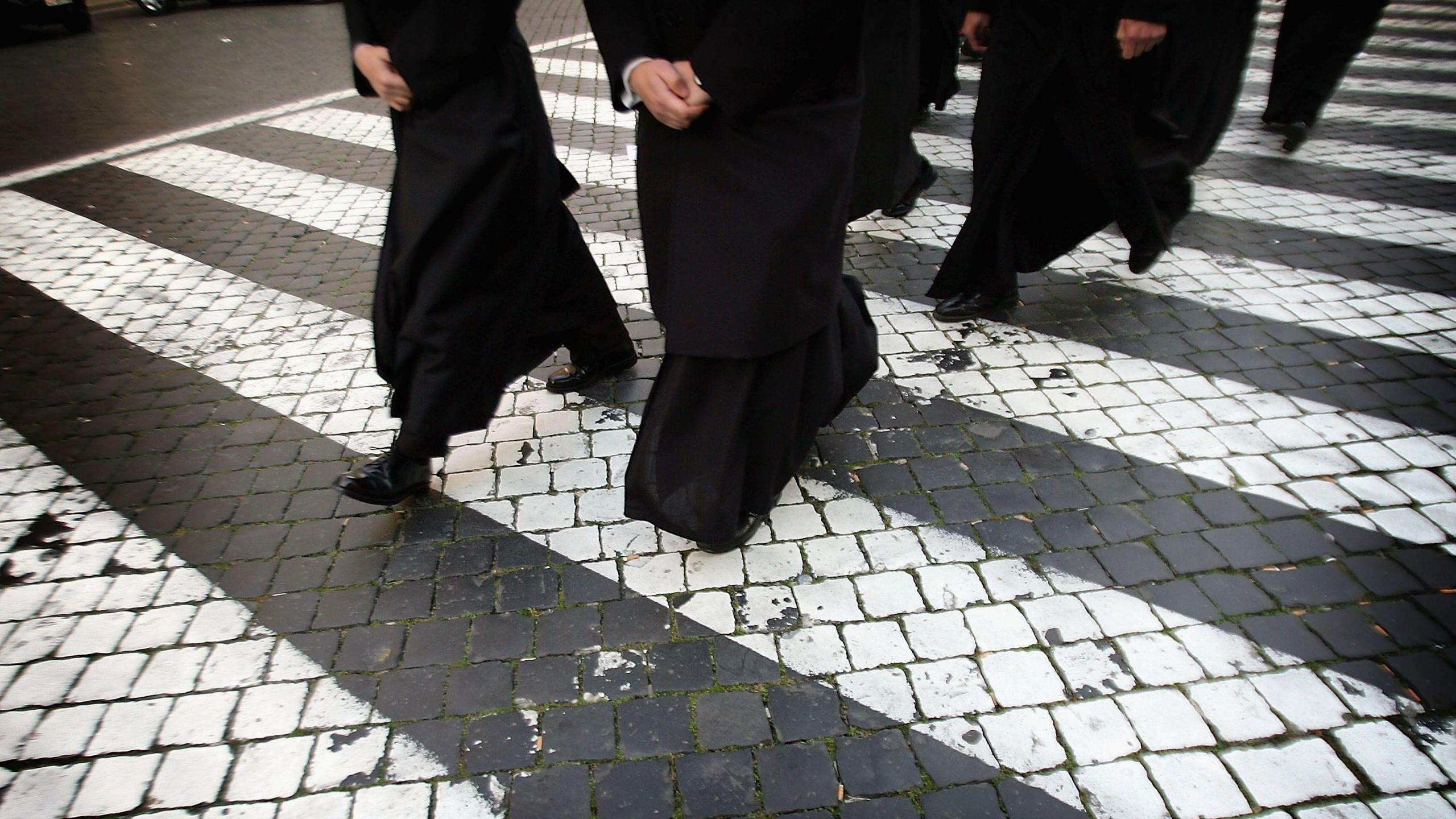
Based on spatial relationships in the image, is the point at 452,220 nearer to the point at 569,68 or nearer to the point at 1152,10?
the point at 1152,10

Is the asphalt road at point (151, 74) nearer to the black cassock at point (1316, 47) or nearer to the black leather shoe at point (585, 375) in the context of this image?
the black leather shoe at point (585, 375)

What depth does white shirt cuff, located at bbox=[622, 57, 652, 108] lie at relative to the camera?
2.23 m

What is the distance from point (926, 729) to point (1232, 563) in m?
1.24

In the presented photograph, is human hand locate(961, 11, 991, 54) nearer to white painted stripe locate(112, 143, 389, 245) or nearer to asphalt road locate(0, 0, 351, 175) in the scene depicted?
white painted stripe locate(112, 143, 389, 245)

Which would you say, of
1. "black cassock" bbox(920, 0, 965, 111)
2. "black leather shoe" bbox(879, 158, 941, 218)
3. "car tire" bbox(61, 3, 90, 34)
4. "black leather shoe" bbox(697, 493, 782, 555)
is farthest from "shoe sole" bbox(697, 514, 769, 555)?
"car tire" bbox(61, 3, 90, 34)

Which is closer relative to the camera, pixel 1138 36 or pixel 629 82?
pixel 629 82

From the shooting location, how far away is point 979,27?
13.1 feet

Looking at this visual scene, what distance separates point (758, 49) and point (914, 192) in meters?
3.62

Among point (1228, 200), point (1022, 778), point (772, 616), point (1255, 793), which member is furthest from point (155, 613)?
point (1228, 200)

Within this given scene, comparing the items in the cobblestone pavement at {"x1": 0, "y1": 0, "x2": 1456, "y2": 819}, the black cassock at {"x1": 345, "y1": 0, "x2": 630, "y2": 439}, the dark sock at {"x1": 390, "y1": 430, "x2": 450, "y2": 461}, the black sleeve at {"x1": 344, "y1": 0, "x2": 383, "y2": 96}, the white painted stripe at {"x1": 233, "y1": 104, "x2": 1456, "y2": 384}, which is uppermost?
the black sleeve at {"x1": 344, "y1": 0, "x2": 383, "y2": 96}

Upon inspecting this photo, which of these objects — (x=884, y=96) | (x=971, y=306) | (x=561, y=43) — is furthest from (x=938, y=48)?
(x=561, y=43)

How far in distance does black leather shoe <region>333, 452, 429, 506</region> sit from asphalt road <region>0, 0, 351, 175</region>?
6395 millimetres

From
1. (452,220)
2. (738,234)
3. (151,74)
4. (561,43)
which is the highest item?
(561,43)

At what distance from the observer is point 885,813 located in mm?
2082
